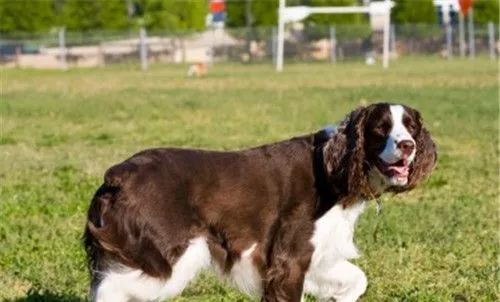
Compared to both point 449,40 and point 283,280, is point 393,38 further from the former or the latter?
point 283,280

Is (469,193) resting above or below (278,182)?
below

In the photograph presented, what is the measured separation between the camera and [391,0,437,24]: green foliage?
2694 inches

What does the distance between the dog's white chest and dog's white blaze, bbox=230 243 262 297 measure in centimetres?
26

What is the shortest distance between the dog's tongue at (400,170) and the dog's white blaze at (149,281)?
3.14 ft

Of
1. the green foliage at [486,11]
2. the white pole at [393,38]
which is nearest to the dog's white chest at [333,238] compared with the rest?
the white pole at [393,38]

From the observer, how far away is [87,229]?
17.3 feet

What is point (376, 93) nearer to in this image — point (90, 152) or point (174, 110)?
point (174, 110)

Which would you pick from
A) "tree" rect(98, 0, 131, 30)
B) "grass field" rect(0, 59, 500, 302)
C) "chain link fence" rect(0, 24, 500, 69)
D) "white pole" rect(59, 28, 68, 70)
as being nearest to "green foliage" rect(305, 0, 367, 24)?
"chain link fence" rect(0, 24, 500, 69)

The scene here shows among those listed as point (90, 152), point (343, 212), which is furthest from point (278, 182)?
point (90, 152)

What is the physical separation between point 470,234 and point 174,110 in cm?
1283

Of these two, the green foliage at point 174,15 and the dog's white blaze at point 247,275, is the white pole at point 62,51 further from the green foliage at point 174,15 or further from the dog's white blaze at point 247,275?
the dog's white blaze at point 247,275

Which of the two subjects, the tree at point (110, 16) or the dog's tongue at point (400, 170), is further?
the tree at point (110, 16)

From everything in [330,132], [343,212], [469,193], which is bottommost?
[469,193]

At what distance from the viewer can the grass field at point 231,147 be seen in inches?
285
